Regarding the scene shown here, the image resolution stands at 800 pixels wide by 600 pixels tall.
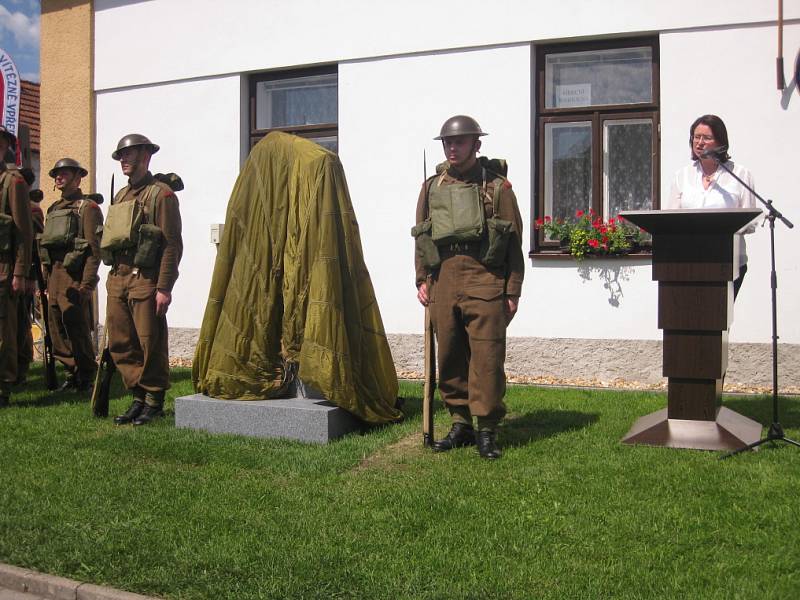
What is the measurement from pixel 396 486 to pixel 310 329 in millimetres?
1738

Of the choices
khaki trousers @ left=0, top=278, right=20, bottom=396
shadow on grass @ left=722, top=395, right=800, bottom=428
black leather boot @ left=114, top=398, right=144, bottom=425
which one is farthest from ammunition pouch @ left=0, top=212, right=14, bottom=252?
shadow on grass @ left=722, top=395, right=800, bottom=428

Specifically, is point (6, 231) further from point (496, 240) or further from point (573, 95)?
point (573, 95)

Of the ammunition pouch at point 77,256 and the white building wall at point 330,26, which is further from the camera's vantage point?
the white building wall at point 330,26

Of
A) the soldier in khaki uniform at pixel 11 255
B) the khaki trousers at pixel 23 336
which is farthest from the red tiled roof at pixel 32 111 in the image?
the soldier in khaki uniform at pixel 11 255

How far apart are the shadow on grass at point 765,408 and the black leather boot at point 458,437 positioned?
228 cm

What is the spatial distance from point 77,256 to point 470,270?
469 centimetres

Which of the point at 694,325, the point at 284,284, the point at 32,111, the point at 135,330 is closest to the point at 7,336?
the point at 135,330

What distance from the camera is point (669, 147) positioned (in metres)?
9.03

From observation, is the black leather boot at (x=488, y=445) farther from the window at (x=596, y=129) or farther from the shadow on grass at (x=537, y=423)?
the window at (x=596, y=129)

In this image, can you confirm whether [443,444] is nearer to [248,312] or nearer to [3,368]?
[248,312]

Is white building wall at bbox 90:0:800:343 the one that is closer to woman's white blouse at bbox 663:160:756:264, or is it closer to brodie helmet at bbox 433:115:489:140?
woman's white blouse at bbox 663:160:756:264

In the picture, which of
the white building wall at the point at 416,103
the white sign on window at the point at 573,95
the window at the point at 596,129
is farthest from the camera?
the white sign on window at the point at 573,95

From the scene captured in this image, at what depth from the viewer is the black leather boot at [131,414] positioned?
279 inches

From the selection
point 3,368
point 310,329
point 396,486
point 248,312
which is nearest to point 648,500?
point 396,486
